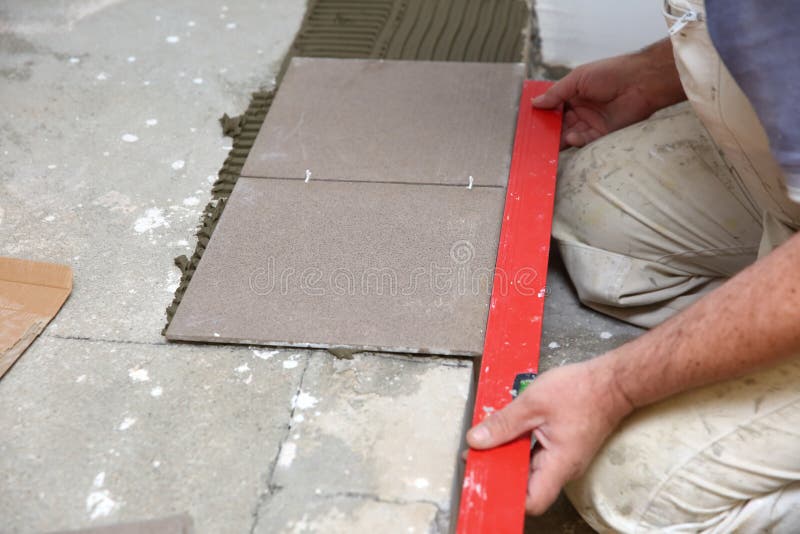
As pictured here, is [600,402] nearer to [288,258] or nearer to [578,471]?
[578,471]

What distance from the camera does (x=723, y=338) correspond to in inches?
50.5

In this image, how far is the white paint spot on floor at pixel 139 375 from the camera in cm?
170

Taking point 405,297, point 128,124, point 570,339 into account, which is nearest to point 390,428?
point 405,297

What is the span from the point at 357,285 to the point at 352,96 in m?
0.80

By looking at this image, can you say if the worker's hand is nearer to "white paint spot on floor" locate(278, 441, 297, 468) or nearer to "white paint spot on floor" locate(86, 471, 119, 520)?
"white paint spot on floor" locate(278, 441, 297, 468)

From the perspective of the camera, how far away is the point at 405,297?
71.2 inches

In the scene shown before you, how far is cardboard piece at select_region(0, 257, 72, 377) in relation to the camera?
176cm

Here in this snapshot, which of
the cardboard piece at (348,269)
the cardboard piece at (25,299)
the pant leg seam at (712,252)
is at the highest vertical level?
the pant leg seam at (712,252)

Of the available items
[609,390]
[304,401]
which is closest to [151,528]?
[304,401]

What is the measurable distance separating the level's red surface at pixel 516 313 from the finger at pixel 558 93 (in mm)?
28

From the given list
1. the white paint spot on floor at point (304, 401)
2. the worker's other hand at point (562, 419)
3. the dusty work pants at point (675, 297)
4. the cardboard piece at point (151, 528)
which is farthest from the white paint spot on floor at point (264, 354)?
the dusty work pants at point (675, 297)

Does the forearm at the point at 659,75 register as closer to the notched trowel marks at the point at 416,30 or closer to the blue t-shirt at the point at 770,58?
the notched trowel marks at the point at 416,30

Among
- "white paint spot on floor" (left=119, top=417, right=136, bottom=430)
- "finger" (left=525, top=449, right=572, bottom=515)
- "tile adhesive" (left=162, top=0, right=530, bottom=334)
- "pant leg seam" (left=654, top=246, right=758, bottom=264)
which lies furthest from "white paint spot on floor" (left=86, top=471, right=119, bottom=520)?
"pant leg seam" (left=654, top=246, right=758, bottom=264)

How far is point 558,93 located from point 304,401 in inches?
45.5
